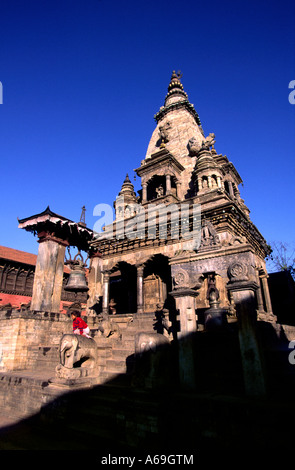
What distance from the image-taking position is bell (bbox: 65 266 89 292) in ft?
36.7

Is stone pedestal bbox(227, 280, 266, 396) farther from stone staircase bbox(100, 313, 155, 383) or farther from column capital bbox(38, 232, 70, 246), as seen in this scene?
column capital bbox(38, 232, 70, 246)

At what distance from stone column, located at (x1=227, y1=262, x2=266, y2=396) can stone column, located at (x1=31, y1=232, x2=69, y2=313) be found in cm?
1387

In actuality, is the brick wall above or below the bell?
below

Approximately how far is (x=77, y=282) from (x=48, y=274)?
6761 millimetres

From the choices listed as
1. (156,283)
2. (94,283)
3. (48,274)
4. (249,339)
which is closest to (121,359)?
(249,339)

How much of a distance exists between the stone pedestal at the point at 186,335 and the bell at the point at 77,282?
18.6 ft

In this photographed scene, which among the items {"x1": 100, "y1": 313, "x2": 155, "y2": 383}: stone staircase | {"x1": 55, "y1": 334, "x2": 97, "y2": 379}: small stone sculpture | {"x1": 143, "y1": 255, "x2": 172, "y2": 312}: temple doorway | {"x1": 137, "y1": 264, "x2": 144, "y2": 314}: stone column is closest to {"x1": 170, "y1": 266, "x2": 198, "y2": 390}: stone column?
{"x1": 100, "y1": 313, "x2": 155, "y2": 383}: stone staircase

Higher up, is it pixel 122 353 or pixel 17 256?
pixel 17 256

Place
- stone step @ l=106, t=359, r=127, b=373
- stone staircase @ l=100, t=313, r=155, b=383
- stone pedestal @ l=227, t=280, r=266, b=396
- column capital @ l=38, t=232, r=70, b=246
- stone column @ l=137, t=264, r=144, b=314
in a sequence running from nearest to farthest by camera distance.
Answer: stone pedestal @ l=227, t=280, r=266, b=396 → stone staircase @ l=100, t=313, r=155, b=383 → stone step @ l=106, t=359, r=127, b=373 → stone column @ l=137, t=264, r=144, b=314 → column capital @ l=38, t=232, r=70, b=246

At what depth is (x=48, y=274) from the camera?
55.9ft

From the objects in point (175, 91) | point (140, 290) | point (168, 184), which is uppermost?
point (175, 91)

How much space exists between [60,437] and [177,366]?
3.15 meters

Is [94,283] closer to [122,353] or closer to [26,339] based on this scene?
[26,339]

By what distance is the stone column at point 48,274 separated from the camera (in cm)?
1645
